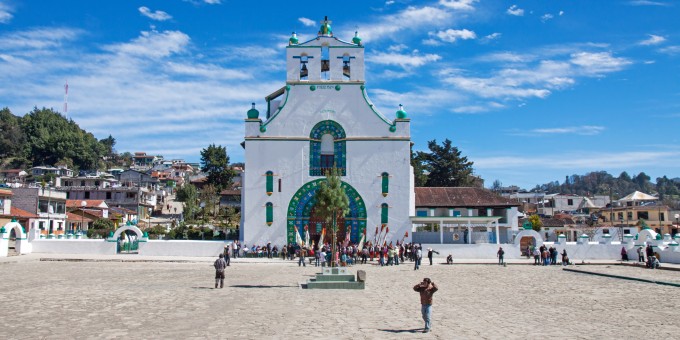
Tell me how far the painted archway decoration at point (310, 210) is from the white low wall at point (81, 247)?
1150 centimetres

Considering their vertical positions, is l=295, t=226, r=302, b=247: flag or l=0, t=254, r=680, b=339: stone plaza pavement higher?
l=295, t=226, r=302, b=247: flag

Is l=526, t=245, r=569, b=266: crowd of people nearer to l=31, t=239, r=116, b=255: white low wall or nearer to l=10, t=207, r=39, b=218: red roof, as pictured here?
l=31, t=239, r=116, b=255: white low wall

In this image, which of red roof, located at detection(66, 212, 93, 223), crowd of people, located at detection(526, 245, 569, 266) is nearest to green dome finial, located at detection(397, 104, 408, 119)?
crowd of people, located at detection(526, 245, 569, 266)

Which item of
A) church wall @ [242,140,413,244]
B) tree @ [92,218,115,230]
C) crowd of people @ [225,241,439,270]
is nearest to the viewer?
crowd of people @ [225,241,439,270]

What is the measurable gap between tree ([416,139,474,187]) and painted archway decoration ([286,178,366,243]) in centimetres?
3009

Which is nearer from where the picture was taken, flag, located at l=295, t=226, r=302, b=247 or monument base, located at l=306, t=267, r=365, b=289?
monument base, located at l=306, t=267, r=365, b=289

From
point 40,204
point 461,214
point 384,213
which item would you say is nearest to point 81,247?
point 384,213

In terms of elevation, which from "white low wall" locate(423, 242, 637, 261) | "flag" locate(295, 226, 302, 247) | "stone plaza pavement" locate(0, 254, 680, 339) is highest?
"flag" locate(295, 226, 302, 247)

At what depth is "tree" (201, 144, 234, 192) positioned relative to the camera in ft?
226

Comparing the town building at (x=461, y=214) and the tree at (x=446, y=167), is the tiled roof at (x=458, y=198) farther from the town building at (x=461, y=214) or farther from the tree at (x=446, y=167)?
the tree at (x=446, y=167)

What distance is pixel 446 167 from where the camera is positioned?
215ft

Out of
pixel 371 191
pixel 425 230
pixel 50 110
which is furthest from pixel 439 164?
pixel 50 110

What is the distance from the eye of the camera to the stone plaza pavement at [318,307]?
11.2 meters

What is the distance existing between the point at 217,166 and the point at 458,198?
37139 millimetres
